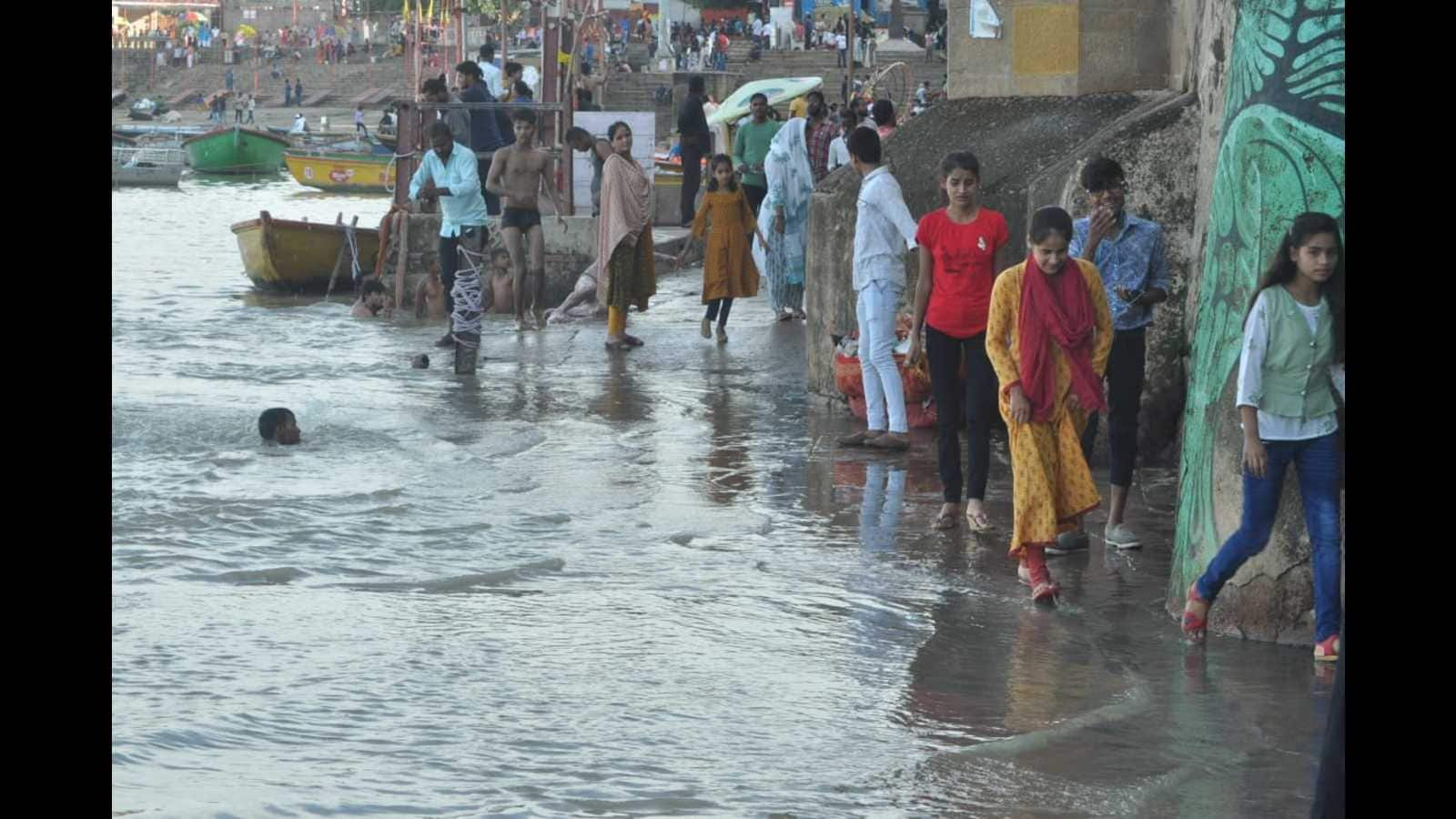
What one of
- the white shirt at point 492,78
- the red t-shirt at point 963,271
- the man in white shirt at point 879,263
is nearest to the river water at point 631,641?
the man in white shirt at point 879,263

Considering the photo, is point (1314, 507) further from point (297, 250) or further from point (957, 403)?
point (297, 250)

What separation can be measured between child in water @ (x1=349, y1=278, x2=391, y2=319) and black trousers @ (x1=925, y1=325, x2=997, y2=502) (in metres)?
9.72

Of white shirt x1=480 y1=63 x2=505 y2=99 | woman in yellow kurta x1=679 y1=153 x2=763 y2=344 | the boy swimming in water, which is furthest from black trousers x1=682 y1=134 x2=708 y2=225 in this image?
the boy swimming in water

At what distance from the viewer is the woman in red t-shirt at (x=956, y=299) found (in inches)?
319

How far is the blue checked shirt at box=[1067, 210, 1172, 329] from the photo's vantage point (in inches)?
306

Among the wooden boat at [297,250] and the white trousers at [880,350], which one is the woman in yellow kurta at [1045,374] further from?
the wooden boat at [297,250]

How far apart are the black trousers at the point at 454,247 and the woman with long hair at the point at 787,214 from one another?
2.25 metres

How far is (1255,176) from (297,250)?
14.5 metres

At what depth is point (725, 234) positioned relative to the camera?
1448 cm

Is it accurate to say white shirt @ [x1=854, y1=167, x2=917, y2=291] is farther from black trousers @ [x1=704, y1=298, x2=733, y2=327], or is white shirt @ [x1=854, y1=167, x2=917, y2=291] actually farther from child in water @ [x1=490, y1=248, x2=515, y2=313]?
child in water @ [x1=490, y1=248, x2=515, y2=313]

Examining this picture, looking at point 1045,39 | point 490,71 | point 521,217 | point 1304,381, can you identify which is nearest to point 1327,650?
point 1304,381

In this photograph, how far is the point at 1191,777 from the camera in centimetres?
509
